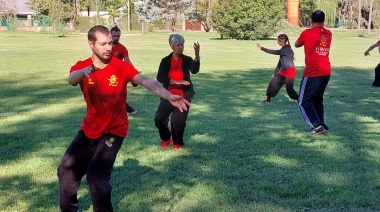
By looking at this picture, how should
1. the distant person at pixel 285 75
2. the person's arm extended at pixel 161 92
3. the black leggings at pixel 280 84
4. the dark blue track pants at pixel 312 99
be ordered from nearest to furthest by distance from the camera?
the person's arm extended at pixel 161 92
the dark blue track pants at pixel 312 99
the distant person at pixel 285 75
the black leggings at pixel 280 84

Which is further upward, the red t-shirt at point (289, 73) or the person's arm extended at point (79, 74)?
the person's arm extended at point (79, 74)

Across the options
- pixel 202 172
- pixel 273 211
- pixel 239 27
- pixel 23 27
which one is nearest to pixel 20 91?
pixel 202 172

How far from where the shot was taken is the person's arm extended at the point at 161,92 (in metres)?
4.57

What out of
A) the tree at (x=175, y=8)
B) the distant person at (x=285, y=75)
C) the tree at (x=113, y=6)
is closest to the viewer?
the distant person at (x=285, y=75)

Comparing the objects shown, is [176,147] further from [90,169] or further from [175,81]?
[90,169]

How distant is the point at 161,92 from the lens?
4793mm

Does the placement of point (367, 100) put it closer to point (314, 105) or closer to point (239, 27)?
point (314, 105)

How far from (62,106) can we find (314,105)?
636 cm

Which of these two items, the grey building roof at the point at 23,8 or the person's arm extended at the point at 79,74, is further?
the grey building roof at the point at 23,8

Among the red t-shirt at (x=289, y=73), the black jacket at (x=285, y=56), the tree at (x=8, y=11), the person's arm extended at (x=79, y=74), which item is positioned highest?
the tree at (x=8, y=11)

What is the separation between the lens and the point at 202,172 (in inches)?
277

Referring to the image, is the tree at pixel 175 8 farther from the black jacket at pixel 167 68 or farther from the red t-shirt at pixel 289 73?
the black jacket at pixel 167 68

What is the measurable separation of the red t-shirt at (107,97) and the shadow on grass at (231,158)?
951 millimetres

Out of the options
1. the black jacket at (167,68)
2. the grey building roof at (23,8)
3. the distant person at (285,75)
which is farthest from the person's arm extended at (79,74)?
the grey building roof at (23,8)
